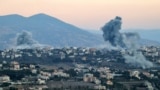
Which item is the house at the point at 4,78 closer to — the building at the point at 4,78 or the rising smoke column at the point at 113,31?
the building at the point at 4,78

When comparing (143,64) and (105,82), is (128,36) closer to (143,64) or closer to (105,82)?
(143,64)

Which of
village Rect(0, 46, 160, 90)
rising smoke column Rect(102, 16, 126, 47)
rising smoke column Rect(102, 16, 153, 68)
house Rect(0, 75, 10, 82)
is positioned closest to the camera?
village Rect(0, 46, 160, 90)

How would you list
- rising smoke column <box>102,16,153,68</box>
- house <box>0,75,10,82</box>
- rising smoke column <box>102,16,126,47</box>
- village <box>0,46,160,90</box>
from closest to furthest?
village <box>0,46,160,90</box>, house <box>0,75,10,82</box>, rising smoke column <box>102,16,126,47</box>, rising smoke column <box>102,16,153,68</box>

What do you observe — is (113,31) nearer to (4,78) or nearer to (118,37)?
(118,37)

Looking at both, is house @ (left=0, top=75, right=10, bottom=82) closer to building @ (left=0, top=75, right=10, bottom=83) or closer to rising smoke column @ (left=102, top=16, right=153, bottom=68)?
building @ (left=0, top=75, right=10, bottom=83)

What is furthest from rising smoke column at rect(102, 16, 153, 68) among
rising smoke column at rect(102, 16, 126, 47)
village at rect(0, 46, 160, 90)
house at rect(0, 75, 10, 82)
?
house at rect(0, 75, 10, 82)

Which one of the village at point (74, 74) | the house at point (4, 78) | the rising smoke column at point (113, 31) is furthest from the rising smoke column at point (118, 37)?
the house at point (4, 78)

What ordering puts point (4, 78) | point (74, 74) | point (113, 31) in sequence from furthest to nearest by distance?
point (113, 31) < point (74, 74) < point (4, 78)

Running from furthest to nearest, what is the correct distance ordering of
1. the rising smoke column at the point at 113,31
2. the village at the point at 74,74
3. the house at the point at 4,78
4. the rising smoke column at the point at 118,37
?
the rising smoke column at the point at 118,37 < the rising smoke column at the point at 113,31 < the house at the point at 4,78 < the village at the point at 74,74

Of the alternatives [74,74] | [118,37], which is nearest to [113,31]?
[118,37]

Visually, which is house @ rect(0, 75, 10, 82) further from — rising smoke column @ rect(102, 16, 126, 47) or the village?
rising smoke column @ rect(102, 16, 126, 47)

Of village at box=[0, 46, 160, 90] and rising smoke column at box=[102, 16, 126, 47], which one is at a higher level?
rising smoke column at box=[102, 16, 126, 47]

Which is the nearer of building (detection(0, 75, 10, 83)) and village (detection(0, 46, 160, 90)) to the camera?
village (detection(0, 46, 160, 90))

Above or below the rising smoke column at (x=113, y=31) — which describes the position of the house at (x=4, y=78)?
below
